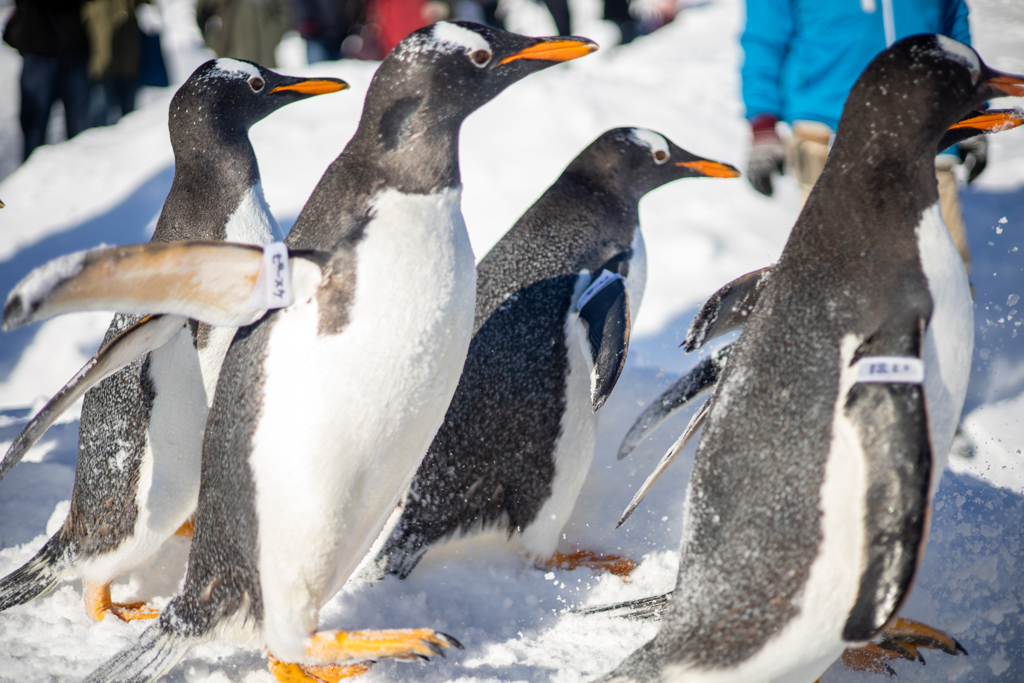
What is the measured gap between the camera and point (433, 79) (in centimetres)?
130

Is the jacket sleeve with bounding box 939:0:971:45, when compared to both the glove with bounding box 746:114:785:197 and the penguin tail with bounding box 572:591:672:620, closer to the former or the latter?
the glove with bounding box 746:114:785:197

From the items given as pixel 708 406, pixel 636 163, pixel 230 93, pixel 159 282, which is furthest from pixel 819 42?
pixel 159 282

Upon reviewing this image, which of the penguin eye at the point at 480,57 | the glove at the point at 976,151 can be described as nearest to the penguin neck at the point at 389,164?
the penguin eye at the point at 480,57

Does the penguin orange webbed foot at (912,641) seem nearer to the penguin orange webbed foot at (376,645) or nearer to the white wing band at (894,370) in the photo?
the white wing band at (894,370)

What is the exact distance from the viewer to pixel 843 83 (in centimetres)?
211

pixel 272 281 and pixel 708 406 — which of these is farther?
pixel 708 406

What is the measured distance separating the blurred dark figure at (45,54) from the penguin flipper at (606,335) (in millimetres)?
3768

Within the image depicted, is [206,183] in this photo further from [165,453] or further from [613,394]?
[613,394]

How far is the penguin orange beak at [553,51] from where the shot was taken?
1.40m

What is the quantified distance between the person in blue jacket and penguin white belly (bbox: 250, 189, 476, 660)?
3.85ft

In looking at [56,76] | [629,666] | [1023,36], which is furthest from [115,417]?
[1023,36]

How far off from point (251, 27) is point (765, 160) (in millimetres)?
4522

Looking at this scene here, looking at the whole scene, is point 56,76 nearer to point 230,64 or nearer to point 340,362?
point 230,64

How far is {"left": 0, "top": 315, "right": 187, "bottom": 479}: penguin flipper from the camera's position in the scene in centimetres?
128
